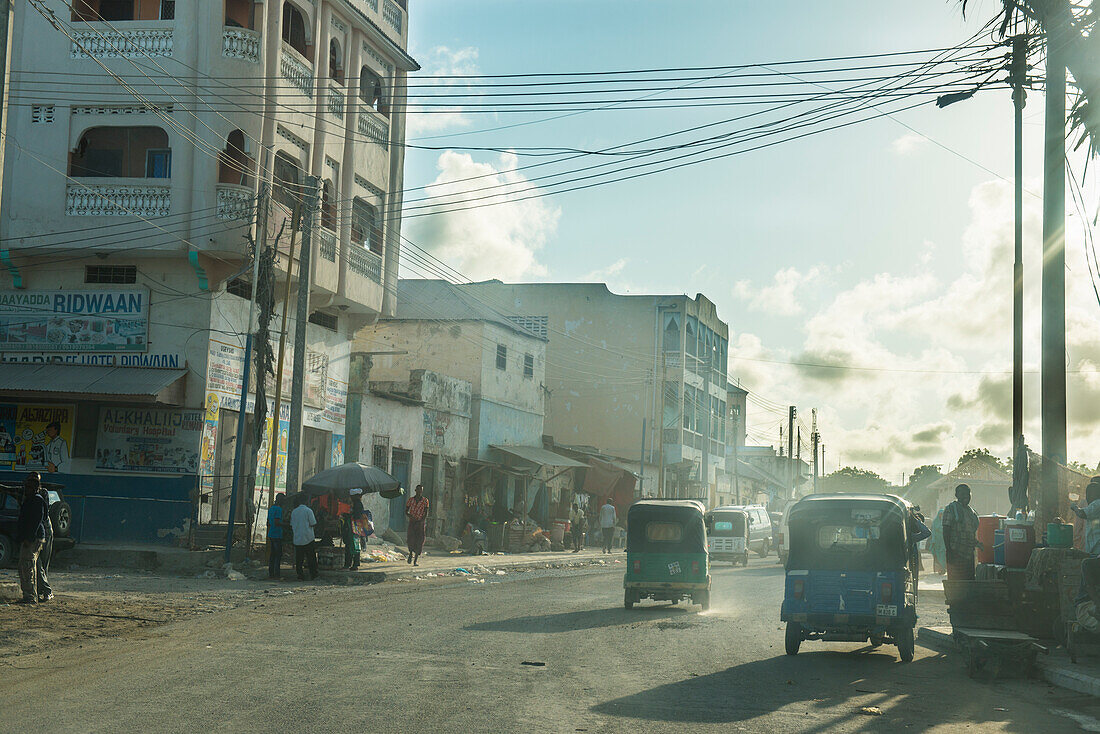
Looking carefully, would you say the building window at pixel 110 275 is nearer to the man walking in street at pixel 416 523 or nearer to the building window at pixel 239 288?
the building window at pixel 239 288

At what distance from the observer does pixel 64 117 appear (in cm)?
2645

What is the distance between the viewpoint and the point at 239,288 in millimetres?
27828

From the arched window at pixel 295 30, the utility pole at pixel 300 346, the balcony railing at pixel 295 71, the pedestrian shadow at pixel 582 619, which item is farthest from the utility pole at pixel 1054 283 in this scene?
the arched window at pixel 295 30

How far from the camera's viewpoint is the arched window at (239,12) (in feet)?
89.9

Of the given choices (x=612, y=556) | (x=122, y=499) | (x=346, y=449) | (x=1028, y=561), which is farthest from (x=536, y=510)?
(x=1028, y=561)

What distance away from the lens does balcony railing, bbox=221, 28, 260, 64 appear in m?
26.3

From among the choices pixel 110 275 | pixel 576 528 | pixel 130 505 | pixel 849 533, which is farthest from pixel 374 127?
pixel 849 533

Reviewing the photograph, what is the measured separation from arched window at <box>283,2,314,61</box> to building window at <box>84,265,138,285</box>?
721cm

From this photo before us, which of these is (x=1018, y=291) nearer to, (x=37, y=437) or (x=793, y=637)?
(x=793, y=637)

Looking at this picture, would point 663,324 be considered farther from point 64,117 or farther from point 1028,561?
point 1028,561

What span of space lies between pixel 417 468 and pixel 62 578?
17.0 metres

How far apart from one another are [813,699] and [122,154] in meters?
22.7

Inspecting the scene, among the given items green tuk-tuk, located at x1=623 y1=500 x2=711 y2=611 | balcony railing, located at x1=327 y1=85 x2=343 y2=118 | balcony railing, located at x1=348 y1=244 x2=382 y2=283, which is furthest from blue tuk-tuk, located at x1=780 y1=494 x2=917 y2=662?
balcony railing, located at x1=327 y1=85 x2=343 y2=118

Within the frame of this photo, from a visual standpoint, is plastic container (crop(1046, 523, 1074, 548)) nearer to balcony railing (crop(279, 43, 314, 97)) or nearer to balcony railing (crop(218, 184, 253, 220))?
balcony railing (crop(218, 184, 253, 220))
